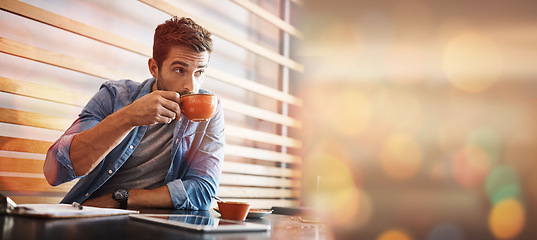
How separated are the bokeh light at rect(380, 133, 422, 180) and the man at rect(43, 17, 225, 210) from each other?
651 mm

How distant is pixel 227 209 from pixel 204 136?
70 centimetres

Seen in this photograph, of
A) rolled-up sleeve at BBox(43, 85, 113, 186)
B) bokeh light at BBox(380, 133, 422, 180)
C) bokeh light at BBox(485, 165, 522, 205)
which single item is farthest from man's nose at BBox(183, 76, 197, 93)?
bokeh light at BBox(485, 165, 522, 205)

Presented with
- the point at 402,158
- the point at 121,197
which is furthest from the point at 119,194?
the point at 402,158

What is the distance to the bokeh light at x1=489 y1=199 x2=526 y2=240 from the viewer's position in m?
0.56

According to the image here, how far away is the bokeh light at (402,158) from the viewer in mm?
664

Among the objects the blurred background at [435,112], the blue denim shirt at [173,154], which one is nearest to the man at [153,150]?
the blue denim shirt at [173,154]

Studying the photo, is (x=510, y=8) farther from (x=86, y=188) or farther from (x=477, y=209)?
(x=86, y=188)

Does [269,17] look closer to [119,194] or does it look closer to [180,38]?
[180,38]

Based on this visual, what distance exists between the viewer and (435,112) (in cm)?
64

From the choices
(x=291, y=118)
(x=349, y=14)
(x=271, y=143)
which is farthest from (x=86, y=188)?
(x=291, y=118)

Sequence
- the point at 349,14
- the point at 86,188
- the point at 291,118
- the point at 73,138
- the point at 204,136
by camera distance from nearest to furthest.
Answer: the point at 349,14
the point at 73,138
the point at 86,188
the point at 204,136
the point at 291,118

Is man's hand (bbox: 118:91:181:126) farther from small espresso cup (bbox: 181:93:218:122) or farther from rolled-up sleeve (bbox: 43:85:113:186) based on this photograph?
rolled-up sleeve (bbox: 43:85:113:186)

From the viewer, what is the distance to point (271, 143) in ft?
9.04

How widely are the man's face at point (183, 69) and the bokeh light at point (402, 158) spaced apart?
2.49 feet
